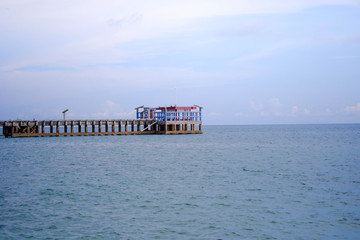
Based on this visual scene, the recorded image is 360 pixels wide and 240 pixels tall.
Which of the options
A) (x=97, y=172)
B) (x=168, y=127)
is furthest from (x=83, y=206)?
(x=168, y=127)

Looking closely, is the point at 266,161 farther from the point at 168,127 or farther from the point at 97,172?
the point at 168,127

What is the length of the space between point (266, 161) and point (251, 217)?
2436 cm

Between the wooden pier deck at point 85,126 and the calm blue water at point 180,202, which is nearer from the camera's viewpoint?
the calm blue water at point 180,202

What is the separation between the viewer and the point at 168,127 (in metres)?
95.7

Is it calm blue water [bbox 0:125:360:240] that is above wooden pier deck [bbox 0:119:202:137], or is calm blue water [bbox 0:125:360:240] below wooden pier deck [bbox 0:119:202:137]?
below

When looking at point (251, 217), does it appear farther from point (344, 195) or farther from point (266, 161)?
point (266, 161)

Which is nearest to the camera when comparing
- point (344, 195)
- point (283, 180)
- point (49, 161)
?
point (344, 195)

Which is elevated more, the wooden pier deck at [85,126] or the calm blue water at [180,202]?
the wooden pier deck at [85,126]

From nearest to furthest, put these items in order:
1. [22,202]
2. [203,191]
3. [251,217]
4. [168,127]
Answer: [251,217], [22,202], [203,191], [168,127]

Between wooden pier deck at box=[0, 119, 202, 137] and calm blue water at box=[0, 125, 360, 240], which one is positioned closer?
calm blue water at box=[0, 125, 360, 240]

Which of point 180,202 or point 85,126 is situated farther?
point 85,126

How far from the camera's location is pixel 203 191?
23594 mm

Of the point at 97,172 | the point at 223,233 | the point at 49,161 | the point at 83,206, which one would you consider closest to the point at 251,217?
the point at 223,233

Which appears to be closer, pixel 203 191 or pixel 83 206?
pixel 83 206
